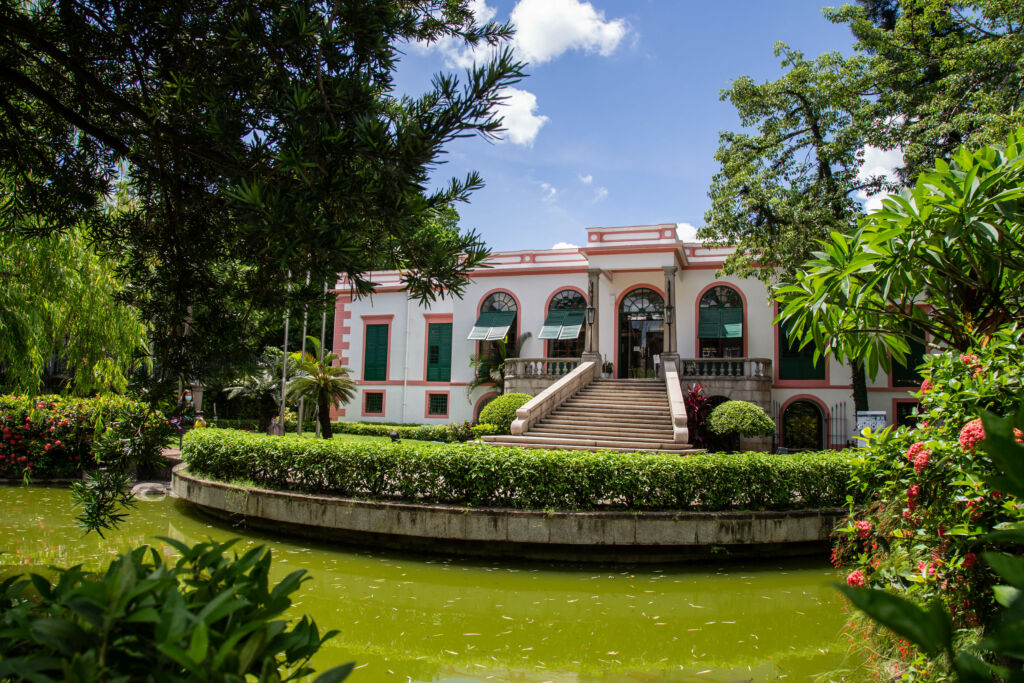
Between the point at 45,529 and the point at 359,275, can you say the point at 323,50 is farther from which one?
the point at 45,529

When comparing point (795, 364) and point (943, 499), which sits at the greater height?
point (795, 364)

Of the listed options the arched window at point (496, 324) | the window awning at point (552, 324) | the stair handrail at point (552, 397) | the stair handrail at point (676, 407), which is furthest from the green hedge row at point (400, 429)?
the stair handrail at point (676, 407)

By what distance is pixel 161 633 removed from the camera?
117 cm

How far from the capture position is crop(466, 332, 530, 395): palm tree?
23000 millimetres

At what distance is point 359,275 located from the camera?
8.69 feet

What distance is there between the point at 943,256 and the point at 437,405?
832 inches

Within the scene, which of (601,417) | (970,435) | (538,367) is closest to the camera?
(970,435)

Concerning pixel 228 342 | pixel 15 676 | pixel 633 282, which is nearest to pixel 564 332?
pixel 633 282

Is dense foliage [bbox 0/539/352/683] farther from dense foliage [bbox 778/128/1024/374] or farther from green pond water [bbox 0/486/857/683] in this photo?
dense foliage [bbox 778/128/1024/374]

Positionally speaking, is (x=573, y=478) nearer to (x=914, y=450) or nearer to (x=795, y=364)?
(x=914, y=450)

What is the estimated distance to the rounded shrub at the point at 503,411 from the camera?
17.6 metres

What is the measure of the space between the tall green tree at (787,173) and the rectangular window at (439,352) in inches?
424

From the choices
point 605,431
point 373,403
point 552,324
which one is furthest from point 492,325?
point 605,431

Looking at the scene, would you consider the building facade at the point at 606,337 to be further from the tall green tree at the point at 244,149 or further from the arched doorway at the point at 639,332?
the tall green tree at the point at 244,149
